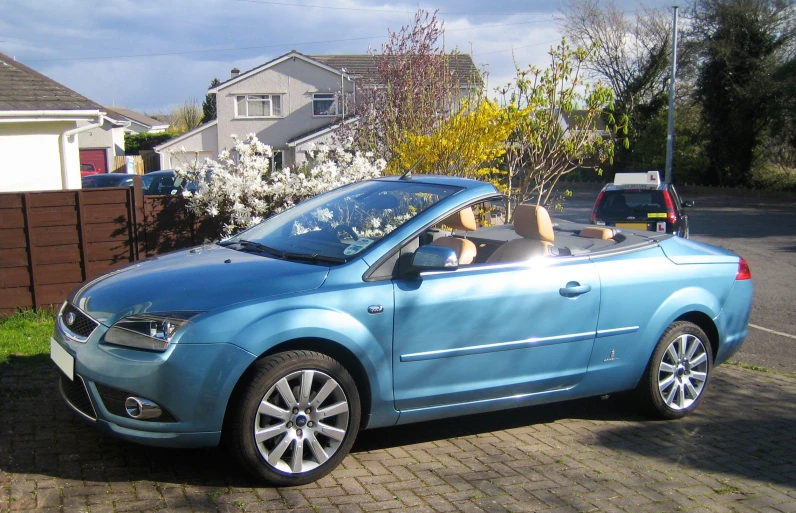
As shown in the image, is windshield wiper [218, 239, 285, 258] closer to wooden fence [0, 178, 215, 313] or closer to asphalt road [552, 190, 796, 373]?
wooden fence [0, 178, 215, 313]

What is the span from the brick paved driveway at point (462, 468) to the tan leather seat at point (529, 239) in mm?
1232

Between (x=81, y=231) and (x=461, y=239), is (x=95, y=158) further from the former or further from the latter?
(x=461, y=239)

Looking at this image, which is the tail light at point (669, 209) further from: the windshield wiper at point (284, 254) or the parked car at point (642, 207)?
the windshield wiper at point (284, 254)

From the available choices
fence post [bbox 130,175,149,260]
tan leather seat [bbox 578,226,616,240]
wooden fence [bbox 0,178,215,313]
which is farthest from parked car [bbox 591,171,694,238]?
fence post [bbox 130,175,149,260]

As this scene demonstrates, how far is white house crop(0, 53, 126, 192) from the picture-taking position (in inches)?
474

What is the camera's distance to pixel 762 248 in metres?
18.2

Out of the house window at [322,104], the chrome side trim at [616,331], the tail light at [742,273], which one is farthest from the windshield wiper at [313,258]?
the house window at [322,104]

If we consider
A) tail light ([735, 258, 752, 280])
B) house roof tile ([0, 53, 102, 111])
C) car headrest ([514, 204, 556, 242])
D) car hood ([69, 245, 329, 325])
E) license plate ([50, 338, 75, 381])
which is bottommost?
license plate ([50, 338, 75, 381])

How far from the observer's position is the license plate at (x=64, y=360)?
175 inches

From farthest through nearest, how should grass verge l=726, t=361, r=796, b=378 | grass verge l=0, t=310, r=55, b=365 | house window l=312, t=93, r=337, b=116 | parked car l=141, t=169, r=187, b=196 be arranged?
house window l=312, t=93, r=337, b=116 < parked car l=141, t=169, r=187, b=196 < grass verge l=726, t=361, r=796, b=378 < grass verge l=0, t=310, r=55, b=365

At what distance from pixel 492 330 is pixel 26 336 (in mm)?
5130

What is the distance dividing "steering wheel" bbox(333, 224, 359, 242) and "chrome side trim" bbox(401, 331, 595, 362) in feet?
2.93

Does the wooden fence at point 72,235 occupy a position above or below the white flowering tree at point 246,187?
below

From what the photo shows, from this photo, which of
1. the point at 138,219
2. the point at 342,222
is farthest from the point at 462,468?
the point at 138,219
